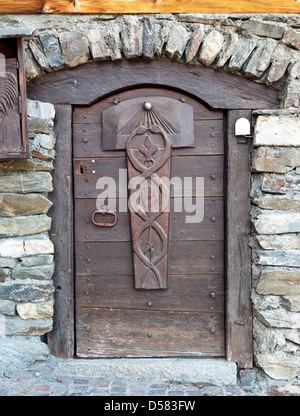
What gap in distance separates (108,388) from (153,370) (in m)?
0.32

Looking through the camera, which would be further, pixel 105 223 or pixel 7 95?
pixel 105 223

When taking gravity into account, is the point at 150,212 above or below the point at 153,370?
above

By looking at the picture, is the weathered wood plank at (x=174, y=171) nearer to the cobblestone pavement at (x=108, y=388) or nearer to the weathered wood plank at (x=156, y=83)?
the weathered wood plank at (x=156, y=83)

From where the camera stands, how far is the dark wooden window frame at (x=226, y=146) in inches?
108

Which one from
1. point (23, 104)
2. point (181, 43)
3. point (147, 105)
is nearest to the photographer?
point (23, 104)

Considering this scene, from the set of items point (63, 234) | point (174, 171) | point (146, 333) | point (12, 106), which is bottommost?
point (146, 333)

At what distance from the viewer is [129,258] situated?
2865 millimetres

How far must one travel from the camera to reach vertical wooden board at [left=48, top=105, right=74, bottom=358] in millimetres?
2797

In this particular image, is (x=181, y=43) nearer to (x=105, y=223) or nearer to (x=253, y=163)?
(x=253, y=163)

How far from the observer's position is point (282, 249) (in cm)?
268

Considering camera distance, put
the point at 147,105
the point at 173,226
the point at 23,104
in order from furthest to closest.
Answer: the point at 173,226 → the point at 147,105 → the point at 23,104

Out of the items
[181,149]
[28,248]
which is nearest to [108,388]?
[28,248]

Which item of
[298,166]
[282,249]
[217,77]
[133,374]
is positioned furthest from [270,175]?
[133,374]

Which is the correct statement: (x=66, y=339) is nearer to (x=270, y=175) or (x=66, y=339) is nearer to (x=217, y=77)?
A: (x=270, y=175)
